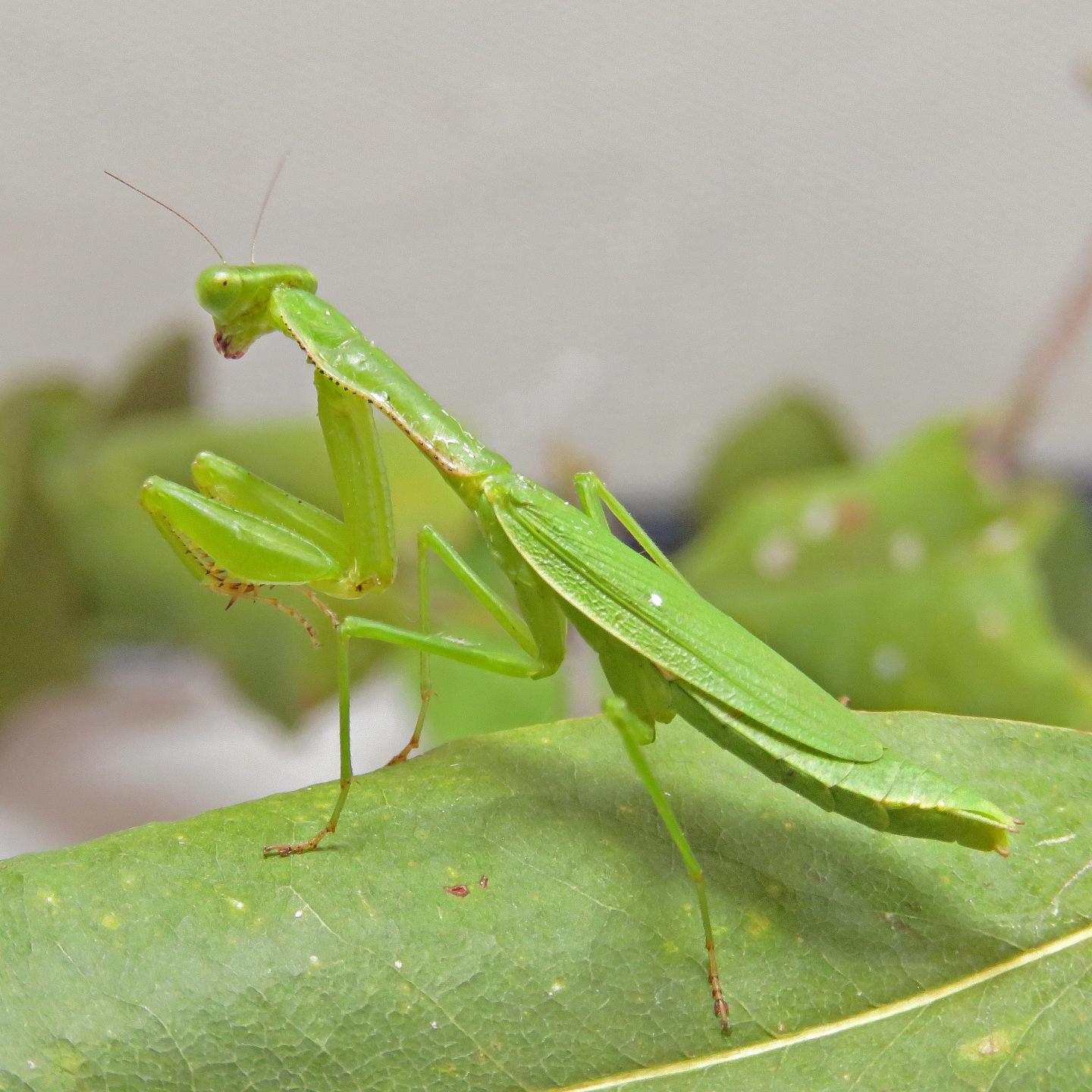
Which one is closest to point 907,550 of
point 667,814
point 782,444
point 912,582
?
point 912,582

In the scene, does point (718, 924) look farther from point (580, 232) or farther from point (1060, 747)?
point (580, 232)

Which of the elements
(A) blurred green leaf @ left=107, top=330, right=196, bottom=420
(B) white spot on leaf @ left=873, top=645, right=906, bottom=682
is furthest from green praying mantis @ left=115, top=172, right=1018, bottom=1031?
(A) blurred green leaf @ left=107, top=330, right=196, bottom=420

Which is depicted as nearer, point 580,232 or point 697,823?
point 697,823

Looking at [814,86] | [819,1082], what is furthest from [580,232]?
[819,1082]

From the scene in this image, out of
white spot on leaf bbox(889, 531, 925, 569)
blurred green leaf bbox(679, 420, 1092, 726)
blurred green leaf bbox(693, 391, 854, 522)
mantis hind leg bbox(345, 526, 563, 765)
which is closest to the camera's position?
mantis hind leg bbox(345, 526, 563, 765)

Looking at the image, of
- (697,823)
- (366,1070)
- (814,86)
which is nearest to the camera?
(366,1070)

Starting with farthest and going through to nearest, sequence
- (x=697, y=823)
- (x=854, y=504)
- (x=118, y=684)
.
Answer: (x=118, y=684), (x=854, y=504), (x=697, y=823)

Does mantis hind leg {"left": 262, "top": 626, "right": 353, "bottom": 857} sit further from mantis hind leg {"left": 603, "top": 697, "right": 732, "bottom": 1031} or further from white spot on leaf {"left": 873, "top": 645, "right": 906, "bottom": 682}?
white spot on leaf {"left": 873, "top": 645, "right": 906, "bottom": 682}

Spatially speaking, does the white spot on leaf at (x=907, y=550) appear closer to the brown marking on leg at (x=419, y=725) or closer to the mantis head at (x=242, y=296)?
the brown marking on leg at (x=419, y=725)
